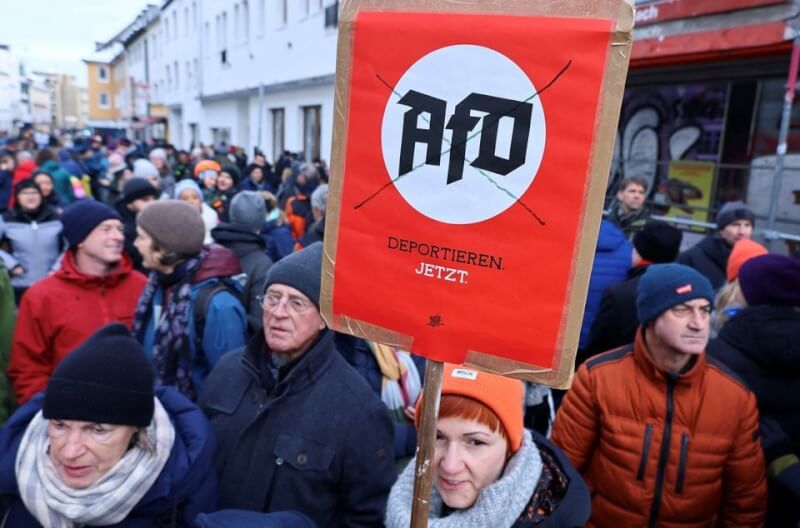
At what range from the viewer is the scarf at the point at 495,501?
162cm

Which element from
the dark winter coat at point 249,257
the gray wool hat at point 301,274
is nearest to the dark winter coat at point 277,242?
the dark winter coat at point 249,257

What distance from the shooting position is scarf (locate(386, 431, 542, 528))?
1.62m

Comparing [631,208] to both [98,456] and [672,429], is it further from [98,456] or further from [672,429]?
[98,456]

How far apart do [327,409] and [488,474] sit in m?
0.62

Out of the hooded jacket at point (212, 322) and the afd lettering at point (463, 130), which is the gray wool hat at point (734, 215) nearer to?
the hooded jacket at point (212, 322)

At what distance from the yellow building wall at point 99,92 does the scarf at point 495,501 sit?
235ft

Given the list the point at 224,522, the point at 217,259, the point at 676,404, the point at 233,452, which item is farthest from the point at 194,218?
the point at 676,404

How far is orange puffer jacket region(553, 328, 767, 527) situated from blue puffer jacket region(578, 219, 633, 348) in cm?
177

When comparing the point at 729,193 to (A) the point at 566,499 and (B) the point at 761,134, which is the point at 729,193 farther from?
(A) the point at 566,499

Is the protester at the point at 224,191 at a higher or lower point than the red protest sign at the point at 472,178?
lower

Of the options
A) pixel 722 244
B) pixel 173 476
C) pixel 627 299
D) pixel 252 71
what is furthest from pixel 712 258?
pixel 252 71

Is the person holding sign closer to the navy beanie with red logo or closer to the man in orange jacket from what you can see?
the man in orange jacket

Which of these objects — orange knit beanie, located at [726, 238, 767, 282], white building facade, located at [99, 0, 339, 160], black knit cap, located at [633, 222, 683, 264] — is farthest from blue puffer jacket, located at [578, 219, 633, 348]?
white building facade, located at [99, 0, 339, 160]

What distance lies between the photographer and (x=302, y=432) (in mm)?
2018
